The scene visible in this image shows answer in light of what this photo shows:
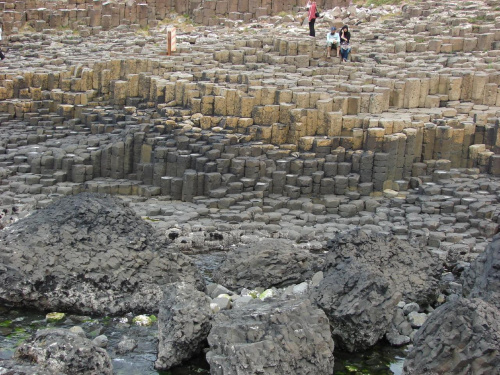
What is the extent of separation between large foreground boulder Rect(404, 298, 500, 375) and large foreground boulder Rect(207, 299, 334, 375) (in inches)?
53.3

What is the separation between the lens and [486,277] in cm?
1388

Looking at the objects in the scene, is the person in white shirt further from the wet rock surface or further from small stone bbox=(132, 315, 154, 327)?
small stone bbox=(132, 315, 154, 327)

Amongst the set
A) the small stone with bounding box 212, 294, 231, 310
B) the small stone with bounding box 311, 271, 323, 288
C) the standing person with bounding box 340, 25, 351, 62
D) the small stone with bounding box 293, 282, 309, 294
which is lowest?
the small stone with bounding box 212, 294, 231, 310

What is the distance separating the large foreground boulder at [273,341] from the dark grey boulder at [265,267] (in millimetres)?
3102

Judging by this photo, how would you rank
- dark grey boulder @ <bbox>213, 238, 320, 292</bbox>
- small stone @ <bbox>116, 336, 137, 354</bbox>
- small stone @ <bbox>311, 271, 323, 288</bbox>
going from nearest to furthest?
small stone @ <bbox>116, 336, 137, 354</bbox> < small stone @ <bbox>311, 271, 323, 288</bbox> < dark grey boulder @ <bbox>213, 238, 320, 292</bbox>

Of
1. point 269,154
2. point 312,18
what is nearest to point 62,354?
point 269,154

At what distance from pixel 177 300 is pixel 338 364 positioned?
2.78 meters

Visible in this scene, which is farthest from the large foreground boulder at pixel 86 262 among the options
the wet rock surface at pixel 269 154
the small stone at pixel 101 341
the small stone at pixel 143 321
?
the small stone at pixel 101 341

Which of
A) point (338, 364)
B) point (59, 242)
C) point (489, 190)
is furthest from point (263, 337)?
point (489, 190)

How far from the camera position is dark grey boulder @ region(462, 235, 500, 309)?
44.2 feet

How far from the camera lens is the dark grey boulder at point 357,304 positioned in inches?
527

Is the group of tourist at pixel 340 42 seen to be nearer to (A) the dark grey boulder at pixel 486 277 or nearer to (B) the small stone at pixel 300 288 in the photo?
(B) the small stone at pixel 300 288

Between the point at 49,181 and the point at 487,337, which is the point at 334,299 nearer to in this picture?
the point at 487,337

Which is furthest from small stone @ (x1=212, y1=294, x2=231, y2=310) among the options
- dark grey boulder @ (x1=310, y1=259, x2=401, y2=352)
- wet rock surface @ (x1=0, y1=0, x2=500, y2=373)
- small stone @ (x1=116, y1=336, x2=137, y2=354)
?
small stone @ (x1=116, y1=336, x2=137, y2=354)
